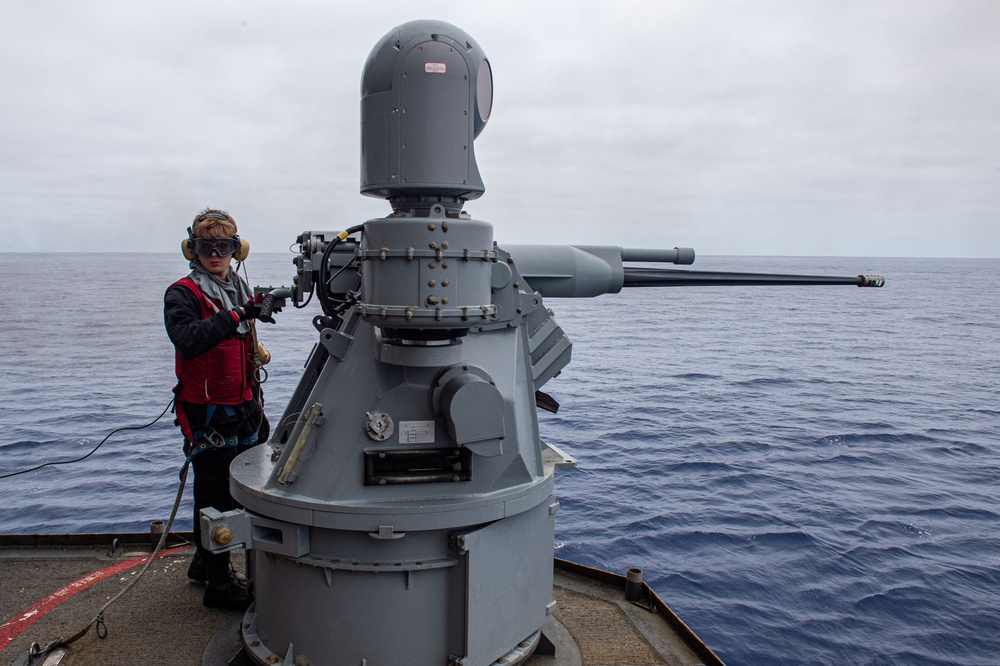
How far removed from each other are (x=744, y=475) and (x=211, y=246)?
35.5ft

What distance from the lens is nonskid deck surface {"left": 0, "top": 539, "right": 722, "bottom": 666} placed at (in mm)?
4480

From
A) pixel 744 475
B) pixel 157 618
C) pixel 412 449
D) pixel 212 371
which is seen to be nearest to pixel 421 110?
pixel 412 449

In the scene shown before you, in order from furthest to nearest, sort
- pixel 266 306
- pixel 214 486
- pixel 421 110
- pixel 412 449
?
pixel 214 486 < pixel 266 306 < pixel 412 449 < pixel 421 110

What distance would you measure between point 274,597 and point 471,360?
60.2 inches

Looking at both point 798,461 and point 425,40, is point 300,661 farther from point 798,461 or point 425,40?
point 798,461

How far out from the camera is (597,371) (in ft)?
79.0

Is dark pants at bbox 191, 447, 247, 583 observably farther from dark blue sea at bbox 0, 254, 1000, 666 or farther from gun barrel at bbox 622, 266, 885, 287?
dark blue sea at bbox 0, 254, 1000, 666

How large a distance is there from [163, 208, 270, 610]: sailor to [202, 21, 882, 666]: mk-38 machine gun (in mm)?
741

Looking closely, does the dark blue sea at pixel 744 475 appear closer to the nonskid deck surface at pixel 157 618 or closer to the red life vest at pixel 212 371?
the nonskid deck surface at pixel 157 618

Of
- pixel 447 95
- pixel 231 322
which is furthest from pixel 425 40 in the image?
pixel 231 322

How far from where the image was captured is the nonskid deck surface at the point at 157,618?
4.48m

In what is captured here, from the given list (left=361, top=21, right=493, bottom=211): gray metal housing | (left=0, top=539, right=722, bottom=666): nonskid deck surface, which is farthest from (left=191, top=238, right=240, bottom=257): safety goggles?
(left=0, top=539, right=722, bottom=666): nonskid deck surface

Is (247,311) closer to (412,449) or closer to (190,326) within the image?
(190,326)

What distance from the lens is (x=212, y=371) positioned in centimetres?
470
